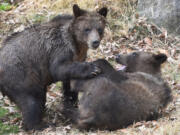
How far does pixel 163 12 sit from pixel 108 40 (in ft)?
6.03

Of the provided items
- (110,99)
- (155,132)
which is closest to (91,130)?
(110,99)

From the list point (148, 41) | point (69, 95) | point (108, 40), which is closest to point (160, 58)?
point (69, 95)

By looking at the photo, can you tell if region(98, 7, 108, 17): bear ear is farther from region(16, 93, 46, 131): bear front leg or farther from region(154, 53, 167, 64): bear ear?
region(16, 93, 46, 131): bear front leg

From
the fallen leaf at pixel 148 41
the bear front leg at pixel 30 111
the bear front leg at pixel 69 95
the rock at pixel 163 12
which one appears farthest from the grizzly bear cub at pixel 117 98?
the rock at pixel 163 12

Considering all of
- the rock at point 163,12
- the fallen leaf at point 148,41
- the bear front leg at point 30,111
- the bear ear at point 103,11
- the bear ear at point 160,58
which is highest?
the bear ear at point 103,11

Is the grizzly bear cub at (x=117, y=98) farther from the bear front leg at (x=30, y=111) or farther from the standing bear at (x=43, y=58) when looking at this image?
the bear front leg at (x=30, y=111)

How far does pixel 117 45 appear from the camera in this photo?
462 inches

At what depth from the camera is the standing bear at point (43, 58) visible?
754 centimetres

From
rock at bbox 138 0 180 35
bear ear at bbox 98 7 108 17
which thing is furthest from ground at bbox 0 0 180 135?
bear ear at bbox 98 7 108 17

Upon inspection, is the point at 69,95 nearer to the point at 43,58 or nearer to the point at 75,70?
the point at 43,58

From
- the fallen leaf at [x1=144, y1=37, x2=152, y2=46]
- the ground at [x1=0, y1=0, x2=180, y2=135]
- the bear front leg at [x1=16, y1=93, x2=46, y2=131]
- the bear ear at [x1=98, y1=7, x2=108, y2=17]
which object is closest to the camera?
the bear front leg at [x1=16, y1=93, x2=46, y2=131]

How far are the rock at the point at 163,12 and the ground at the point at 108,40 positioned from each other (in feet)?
0.64

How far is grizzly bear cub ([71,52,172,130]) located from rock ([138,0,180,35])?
15.0ft

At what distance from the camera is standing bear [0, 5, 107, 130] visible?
24.7 ft
